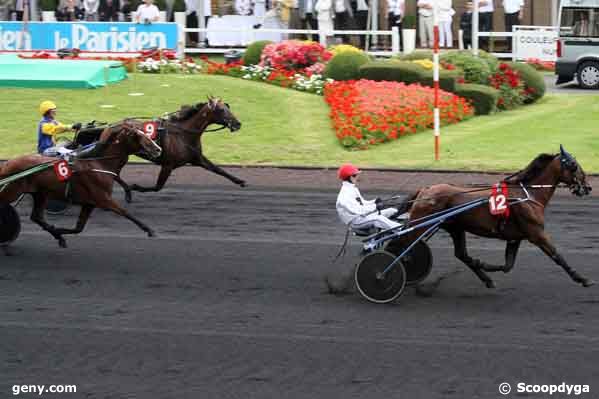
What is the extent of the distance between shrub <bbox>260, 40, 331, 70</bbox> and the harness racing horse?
9.11 metres

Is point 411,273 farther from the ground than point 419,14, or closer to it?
closer to it

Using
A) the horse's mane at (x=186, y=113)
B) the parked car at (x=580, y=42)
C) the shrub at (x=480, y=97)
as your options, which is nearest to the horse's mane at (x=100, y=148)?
the horse's mane at (x=186, y=113)

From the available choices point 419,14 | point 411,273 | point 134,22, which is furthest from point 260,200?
point 419,14

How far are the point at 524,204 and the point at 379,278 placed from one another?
4.59 ft

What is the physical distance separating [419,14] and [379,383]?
2038 cm

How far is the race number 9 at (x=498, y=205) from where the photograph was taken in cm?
970

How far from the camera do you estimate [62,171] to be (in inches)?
451

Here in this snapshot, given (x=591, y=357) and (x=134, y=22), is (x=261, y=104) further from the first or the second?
(x=591, y=357)

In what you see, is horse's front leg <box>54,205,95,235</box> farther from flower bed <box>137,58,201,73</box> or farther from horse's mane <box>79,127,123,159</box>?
flower bed <box>137,58,201,73</box>

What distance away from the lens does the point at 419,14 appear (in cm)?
2738

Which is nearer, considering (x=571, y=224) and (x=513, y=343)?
(x=513, y=343)

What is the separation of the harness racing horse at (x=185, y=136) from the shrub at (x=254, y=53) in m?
9.82

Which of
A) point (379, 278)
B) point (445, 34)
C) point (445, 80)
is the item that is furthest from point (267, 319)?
point (445, 34)

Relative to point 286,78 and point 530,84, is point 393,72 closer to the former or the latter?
point 286,78
